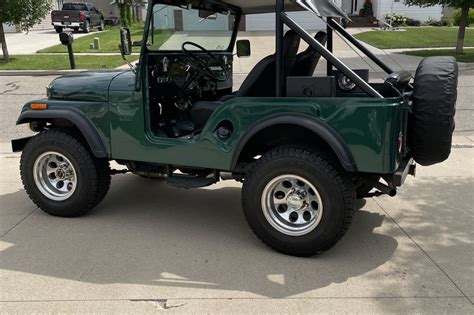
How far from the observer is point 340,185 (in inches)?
136

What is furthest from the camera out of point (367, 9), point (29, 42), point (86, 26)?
point (367, 9)

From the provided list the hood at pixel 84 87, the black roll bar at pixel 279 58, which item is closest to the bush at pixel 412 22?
the hood at pixel 84 87

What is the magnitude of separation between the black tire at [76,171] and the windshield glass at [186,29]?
3.61 feet

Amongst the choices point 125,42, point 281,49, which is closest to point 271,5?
point 281,49

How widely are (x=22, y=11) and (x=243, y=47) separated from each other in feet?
46.5

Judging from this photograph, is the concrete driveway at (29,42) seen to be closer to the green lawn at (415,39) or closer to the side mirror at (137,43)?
the green lawn at (415,39)

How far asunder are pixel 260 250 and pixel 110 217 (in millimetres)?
1522

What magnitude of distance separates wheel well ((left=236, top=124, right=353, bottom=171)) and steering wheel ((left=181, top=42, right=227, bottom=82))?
1.06 m

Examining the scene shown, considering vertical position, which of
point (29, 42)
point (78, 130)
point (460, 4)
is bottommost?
point (29, 42)

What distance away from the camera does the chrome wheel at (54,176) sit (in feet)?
14.5

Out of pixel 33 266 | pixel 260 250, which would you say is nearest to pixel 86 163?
pixel 33 266

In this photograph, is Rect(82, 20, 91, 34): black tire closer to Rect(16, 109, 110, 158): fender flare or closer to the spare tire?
Rect(16, 109, 110, 158): fender flare

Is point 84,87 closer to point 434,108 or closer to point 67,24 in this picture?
point 434,108

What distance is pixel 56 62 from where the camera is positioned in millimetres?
17109
